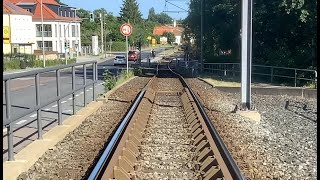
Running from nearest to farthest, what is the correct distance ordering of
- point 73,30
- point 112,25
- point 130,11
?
1. point 73,30
2. point 112,25
3. point 130,11

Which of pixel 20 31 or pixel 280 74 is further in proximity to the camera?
pixel 20 31

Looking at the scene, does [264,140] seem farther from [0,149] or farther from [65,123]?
[0,149]

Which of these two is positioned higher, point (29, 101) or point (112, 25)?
point (112, 25)

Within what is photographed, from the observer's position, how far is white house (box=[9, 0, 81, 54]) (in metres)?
102

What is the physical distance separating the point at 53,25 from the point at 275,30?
74.4m

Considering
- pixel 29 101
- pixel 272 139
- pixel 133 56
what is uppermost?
pixel 133 56

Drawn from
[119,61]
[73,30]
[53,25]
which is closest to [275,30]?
[119,61]

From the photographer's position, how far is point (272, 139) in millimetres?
11375

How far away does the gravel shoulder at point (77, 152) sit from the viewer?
25.7ft

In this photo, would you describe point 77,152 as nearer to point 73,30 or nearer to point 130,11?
point 73,30

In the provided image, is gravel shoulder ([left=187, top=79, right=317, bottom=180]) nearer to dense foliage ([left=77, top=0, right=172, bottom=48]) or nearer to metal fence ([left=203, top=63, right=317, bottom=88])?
metal fence ([left=203, top=63, right=317, bottom=88])

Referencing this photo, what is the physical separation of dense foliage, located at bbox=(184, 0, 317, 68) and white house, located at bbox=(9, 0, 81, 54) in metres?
58.3

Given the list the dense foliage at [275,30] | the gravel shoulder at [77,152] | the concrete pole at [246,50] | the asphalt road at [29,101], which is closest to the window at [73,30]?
the dense foliage at [275,30]

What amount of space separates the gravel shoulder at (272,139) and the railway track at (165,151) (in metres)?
0.42
